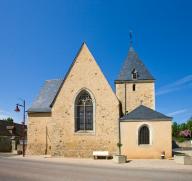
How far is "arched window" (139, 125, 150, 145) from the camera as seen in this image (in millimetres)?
23453

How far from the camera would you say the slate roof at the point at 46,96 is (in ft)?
96.5

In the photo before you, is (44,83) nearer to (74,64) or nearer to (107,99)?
(74,64)

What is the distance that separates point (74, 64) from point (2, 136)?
20.1 meters

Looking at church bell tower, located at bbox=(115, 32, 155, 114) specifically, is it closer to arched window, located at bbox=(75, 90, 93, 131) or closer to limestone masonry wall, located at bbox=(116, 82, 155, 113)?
limestone masonry wall, located at bbox=(116, 82, 155, 113)

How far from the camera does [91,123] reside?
25.5 metres

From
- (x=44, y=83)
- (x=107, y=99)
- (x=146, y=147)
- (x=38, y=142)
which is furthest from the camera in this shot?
(x=44, y=83)

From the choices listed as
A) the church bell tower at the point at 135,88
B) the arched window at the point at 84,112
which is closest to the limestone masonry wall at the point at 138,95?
the church bell tower at the point at 135,88

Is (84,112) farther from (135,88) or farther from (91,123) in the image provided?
(135,88)

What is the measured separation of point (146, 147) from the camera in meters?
23.2

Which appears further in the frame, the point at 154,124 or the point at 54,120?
the point at 54,120

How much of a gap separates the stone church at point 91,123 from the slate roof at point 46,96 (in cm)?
80

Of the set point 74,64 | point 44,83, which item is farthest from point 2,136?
point 74,64

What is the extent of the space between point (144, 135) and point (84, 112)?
19.9 ft

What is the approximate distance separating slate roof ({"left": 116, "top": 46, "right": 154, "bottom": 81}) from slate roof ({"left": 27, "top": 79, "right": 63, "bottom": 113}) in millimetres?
7353
